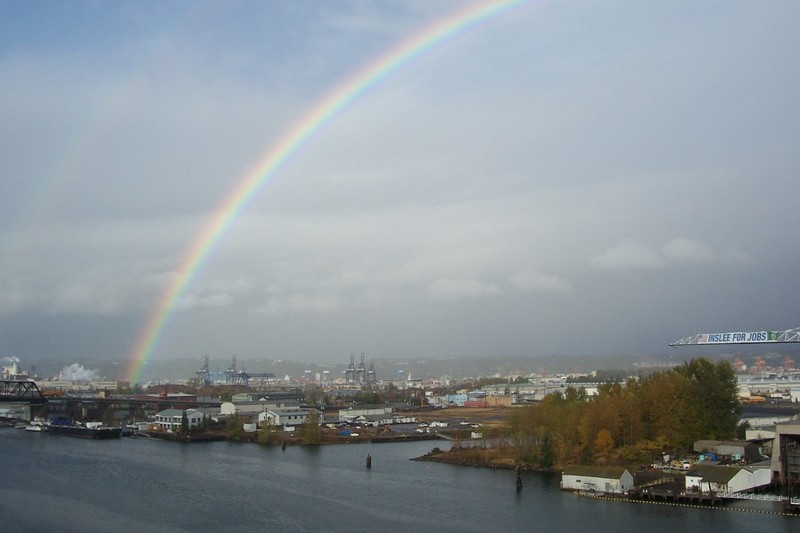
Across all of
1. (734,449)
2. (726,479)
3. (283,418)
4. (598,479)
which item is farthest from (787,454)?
(283,418)

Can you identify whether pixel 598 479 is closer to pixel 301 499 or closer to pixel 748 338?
pixel 301 499

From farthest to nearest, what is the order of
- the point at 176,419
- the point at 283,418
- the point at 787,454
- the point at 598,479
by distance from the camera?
the point at 176,419
the point at 283,418
the point at 598,479
the point at 787,454

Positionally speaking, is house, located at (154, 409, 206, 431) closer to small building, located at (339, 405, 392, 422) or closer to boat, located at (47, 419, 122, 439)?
boat, located at (47, 419, 122, 439)

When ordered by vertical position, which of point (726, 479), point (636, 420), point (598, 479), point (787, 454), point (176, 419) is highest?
point (636, 420)

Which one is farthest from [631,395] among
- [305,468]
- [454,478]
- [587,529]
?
[305,468]

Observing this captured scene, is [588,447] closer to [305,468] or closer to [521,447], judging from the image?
[521,447]
